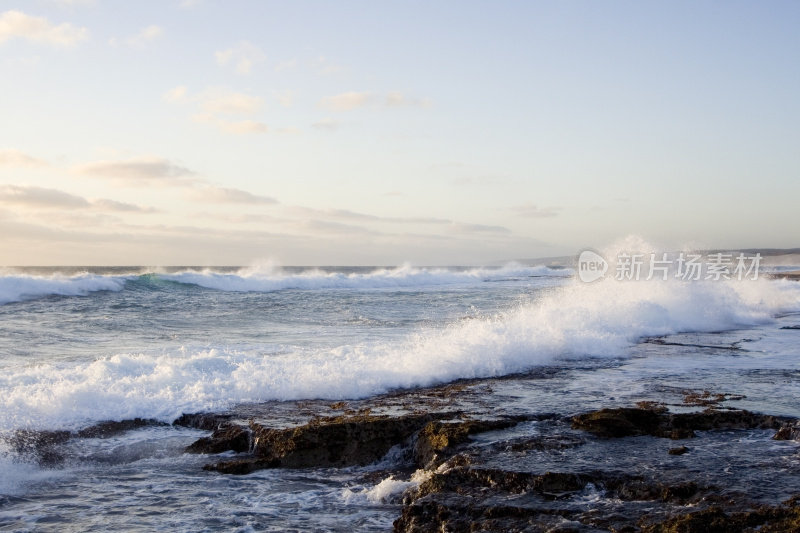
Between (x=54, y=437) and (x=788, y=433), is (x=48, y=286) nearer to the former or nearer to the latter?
(x=54, y=437)

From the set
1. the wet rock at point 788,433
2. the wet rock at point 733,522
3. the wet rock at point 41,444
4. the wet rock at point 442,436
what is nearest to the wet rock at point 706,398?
the wet rock at point 788,433

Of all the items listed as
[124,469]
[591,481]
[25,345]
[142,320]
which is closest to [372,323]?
[142,320]

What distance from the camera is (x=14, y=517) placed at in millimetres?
4984

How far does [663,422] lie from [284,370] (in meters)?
5.18

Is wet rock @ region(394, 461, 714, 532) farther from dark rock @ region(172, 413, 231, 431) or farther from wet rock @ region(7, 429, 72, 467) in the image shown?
wet rock @ region(7, 429, 72, 467)

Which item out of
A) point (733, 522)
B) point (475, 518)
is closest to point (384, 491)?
point (475, 518)

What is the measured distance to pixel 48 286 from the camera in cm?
2817

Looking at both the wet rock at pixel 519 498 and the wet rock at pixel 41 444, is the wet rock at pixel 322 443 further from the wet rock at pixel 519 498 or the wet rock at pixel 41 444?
the wet rock at pixel 41 444

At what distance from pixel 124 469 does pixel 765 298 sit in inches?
934

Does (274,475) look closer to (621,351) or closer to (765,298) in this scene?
(621,351)

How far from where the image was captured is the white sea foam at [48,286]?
1017 inches

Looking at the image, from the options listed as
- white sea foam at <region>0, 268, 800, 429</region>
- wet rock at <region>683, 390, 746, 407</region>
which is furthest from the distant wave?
wet rock at <region>683, 390, 746, 407</region>

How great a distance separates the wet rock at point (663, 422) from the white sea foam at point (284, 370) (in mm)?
3315

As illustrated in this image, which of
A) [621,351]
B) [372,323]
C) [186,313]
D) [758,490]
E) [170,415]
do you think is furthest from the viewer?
[186,313]
